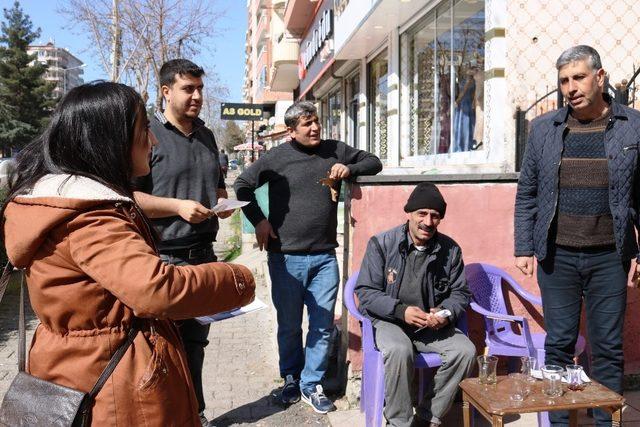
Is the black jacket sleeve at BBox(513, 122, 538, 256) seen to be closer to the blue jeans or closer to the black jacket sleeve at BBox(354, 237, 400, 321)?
the black jacket sleeve at BBox(354, 237, 400, 321)

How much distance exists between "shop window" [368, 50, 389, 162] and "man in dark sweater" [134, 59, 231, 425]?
7.20m

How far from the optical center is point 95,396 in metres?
1.73

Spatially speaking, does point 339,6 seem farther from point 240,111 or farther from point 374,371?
point 374,371

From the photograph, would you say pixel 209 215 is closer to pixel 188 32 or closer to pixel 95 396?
pixel 95 396

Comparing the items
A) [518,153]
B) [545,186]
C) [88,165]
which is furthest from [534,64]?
[88,165]

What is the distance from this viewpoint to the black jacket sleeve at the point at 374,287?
359 cm

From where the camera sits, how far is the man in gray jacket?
3402 millimetres

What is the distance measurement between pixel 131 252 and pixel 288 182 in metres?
2.50

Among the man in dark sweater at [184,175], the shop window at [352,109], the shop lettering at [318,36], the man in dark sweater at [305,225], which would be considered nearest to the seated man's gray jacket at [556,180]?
the man in dark sweater at [305,225]

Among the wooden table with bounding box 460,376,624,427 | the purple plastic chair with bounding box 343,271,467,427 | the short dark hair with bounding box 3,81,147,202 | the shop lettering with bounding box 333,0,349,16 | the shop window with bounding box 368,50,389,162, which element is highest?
the shop lettering with bounding box 333,0,349,16

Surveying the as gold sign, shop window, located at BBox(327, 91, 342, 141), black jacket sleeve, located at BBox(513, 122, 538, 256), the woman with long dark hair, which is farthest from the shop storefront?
shop window, located at BBox(327, 91, 342, 141)

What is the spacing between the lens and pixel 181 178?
3.47 metres

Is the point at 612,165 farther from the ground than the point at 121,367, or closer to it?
farther from the ground

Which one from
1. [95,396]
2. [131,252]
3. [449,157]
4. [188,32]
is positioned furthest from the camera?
[188,32]
